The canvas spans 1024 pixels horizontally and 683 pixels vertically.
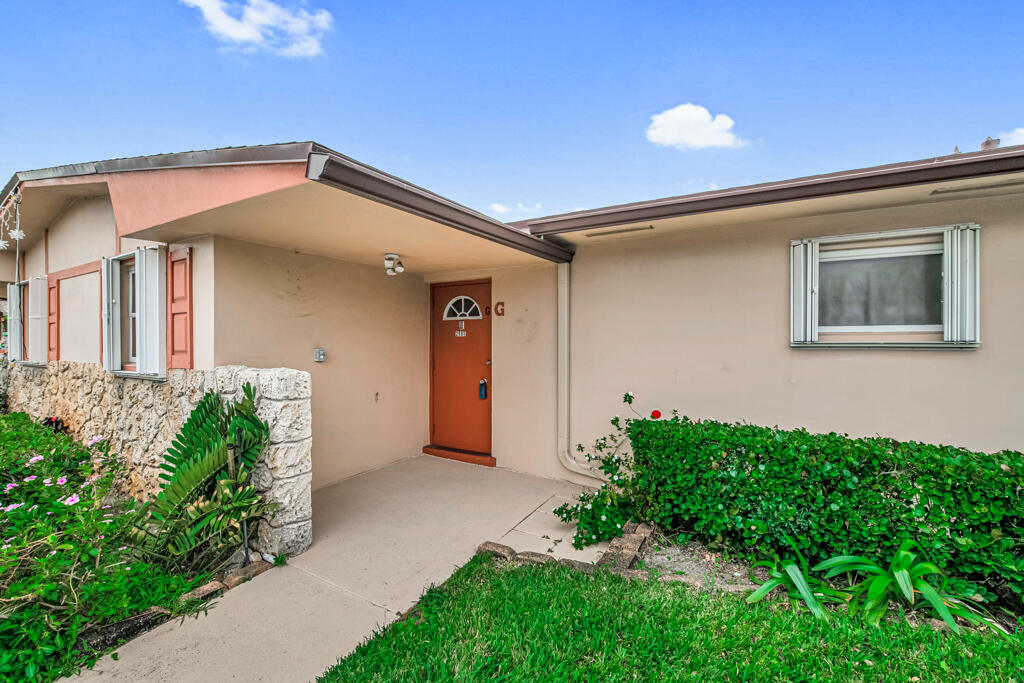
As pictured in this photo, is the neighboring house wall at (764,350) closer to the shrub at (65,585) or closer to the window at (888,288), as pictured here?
the window at (888,288)

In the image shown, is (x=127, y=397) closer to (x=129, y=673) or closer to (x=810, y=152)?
(x=129, y=673)

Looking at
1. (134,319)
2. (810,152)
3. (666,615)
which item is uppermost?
(810,152)

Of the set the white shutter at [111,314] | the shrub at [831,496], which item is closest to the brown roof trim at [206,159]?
the white shutter at [111,314]

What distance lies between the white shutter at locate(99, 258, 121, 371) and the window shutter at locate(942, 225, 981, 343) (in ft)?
25.5

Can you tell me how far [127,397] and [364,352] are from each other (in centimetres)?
260

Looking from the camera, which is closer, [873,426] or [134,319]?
[873,426]

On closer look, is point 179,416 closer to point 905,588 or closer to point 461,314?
point 461,314

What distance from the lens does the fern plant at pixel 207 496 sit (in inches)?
118

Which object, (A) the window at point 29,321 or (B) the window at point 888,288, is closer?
(B) the window at point 888,288

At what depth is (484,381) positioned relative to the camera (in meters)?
5.70

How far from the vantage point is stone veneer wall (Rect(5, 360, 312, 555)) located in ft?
10.7

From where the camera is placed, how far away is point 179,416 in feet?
13.5

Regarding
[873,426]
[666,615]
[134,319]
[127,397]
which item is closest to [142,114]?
[134,319]

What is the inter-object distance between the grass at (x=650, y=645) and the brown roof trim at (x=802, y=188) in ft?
8.54
